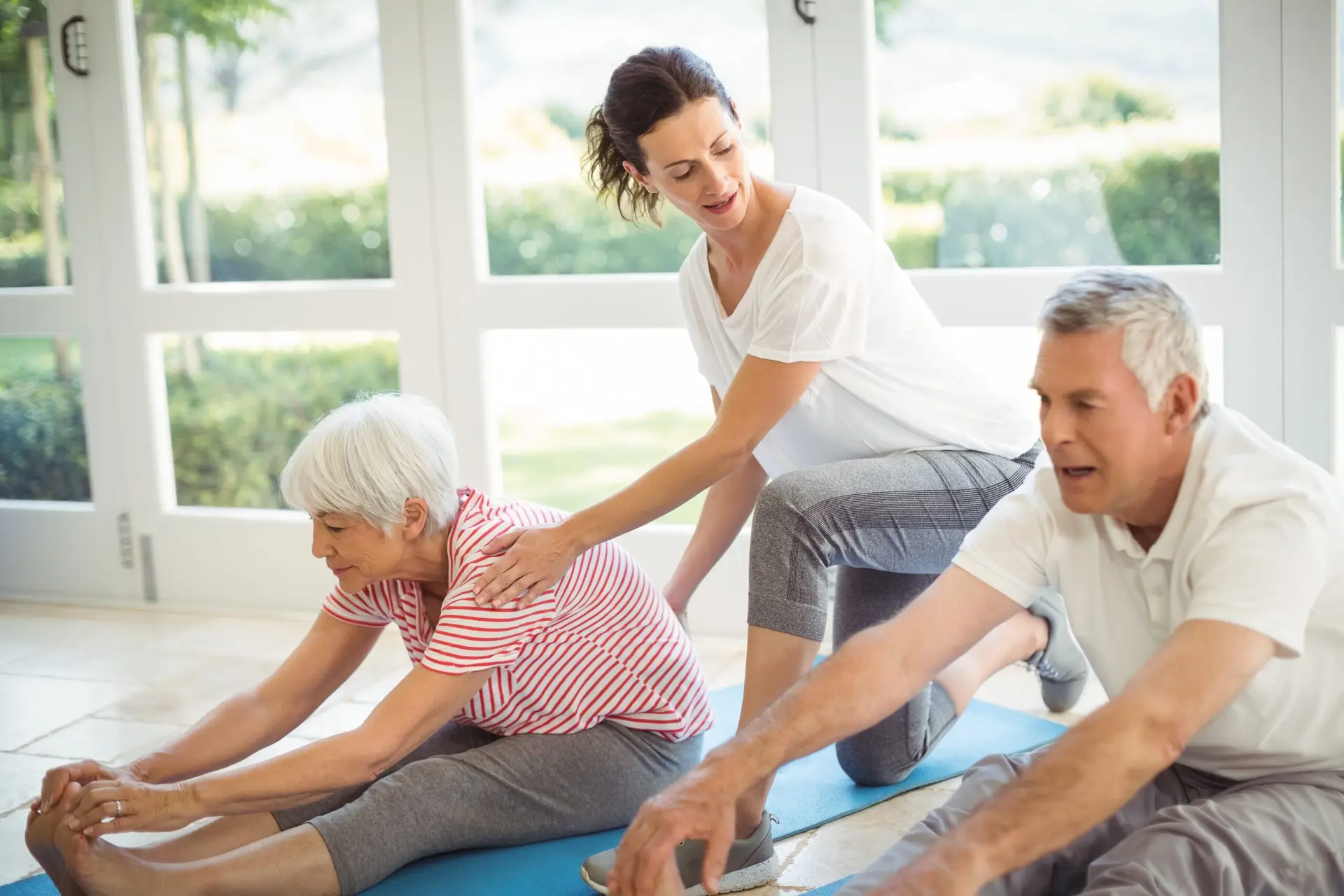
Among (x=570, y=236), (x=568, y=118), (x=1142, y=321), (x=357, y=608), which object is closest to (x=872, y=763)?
A: (x=357, y=608)

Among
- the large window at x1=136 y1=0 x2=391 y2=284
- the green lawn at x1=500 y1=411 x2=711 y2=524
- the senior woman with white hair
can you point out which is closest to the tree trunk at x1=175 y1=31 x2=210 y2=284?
the large window at x1=136 y1=0 x2=391 y2=284

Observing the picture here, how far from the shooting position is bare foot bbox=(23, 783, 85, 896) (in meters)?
1.95

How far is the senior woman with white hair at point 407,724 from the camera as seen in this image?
1962mm

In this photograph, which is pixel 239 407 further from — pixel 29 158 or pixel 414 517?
pixel 414 517

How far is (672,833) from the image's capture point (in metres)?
1.47

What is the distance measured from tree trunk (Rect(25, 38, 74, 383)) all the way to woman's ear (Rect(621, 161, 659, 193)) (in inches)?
103

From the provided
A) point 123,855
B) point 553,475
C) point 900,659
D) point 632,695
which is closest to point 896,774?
point 632,695

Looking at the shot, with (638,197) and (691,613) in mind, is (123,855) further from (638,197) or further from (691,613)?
(691,613)

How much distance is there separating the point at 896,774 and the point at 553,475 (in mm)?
1663

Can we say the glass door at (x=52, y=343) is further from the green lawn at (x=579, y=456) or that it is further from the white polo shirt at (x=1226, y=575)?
the white polo shirt at (x=1226, y=575)

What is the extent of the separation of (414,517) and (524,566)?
193 millimetres

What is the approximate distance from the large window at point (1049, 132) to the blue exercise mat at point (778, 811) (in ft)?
3.55

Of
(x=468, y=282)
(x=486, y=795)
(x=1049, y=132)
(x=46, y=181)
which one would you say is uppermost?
(x=46, y=181)

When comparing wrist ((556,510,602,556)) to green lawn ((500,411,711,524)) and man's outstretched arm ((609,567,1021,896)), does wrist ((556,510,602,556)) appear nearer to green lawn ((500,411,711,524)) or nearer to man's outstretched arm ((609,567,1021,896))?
man's outstretched arm ((609,567,1021,896))
